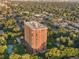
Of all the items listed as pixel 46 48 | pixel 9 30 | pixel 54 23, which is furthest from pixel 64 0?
pixel 46 48

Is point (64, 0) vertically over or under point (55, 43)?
under

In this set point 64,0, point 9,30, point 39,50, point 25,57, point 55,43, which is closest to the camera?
point 25,57

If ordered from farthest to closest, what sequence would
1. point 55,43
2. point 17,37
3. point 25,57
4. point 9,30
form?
point 9,30 → point 17,37 → point 55,43 → point 25,57

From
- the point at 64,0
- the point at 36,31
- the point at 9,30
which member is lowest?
the point at 64,0

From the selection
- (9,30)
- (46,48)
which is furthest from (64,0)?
(46,48)

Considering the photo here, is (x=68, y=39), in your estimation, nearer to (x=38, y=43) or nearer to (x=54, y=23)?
(x=38, y=43)

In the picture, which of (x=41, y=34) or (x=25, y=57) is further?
(x=41, y=34)

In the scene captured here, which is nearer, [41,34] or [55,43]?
[41,34]

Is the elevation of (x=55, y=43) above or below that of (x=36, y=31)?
below

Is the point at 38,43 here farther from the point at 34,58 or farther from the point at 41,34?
the point at 34,58
